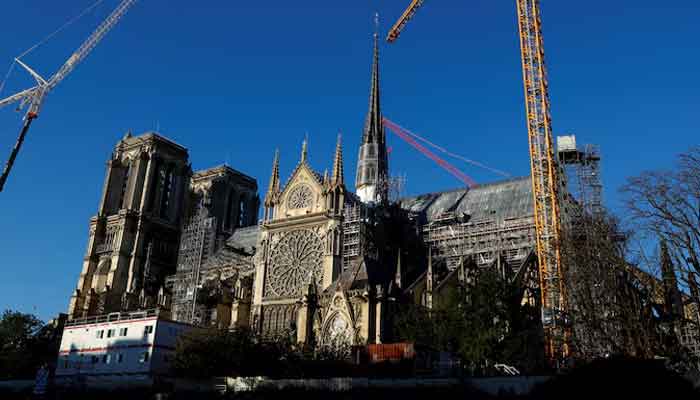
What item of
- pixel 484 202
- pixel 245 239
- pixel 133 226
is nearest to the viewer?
pixel 484 202

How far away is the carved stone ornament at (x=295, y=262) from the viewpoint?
190 feet

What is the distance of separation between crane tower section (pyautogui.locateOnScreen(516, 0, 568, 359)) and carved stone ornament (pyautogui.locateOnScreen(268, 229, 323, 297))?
18.2 m

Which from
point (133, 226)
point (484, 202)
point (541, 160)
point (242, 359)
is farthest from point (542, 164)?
point (133, 226)

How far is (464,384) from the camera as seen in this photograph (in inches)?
1118

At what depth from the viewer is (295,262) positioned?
195 ft

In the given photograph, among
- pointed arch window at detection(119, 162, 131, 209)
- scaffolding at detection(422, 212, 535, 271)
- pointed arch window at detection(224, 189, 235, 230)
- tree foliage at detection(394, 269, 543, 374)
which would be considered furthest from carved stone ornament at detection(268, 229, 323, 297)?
pointed arch window at detection(119, 162, 131, 209)

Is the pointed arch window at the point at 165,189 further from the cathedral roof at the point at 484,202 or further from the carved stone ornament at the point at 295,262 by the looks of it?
the cathedral roof at the point at 484,202

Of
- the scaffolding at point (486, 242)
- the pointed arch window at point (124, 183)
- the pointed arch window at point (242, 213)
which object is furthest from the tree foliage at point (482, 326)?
the pointed arch window at point (242, 213)

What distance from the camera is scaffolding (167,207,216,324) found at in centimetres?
6875

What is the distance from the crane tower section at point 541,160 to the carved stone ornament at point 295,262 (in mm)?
18211

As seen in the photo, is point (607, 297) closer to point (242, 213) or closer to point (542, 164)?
point (542, 164)

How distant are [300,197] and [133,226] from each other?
28.6m

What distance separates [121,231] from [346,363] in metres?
49.3

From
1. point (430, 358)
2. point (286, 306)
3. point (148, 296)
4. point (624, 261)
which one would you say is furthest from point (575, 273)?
point (148, 296)
